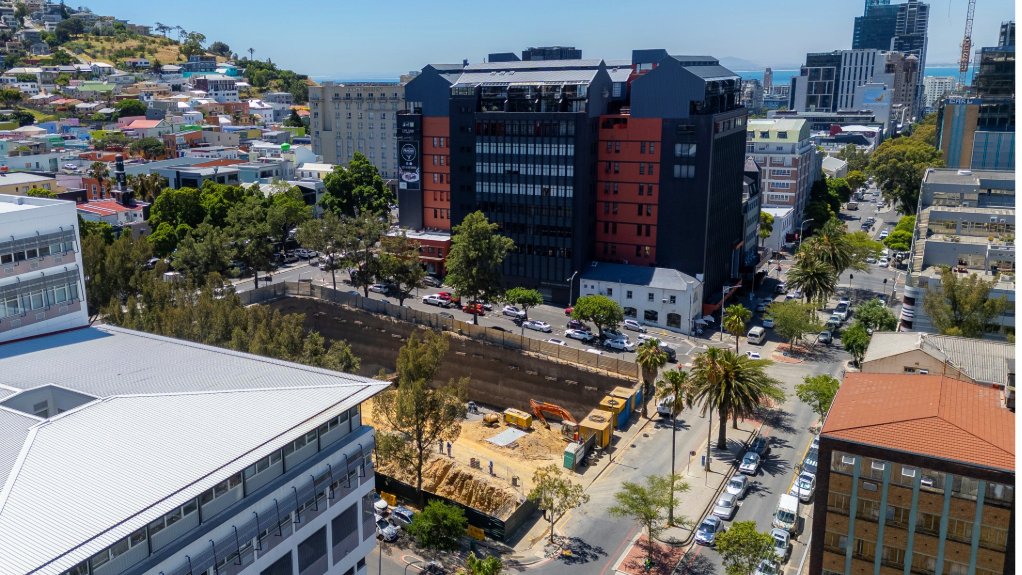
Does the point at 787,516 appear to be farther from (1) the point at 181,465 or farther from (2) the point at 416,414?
(1) the point at 181,465

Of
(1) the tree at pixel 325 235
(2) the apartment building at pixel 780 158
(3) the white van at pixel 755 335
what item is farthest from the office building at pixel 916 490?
(2) the apartment building at pixel 780 158

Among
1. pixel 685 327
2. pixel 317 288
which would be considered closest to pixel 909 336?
pixel 685 327

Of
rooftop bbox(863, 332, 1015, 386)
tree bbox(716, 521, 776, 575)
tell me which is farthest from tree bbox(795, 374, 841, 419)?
tree bbox(716, 521, 776, 575)

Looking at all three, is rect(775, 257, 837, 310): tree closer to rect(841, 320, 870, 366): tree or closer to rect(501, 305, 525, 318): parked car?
rect(841, 320, 870, 366): tree

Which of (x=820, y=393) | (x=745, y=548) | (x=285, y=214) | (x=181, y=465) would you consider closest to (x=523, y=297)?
(x=820, y=393)

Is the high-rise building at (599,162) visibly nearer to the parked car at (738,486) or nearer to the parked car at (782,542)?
the parked car at (738,486)

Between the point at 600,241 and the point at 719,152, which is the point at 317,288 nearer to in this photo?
the point at 600,241
